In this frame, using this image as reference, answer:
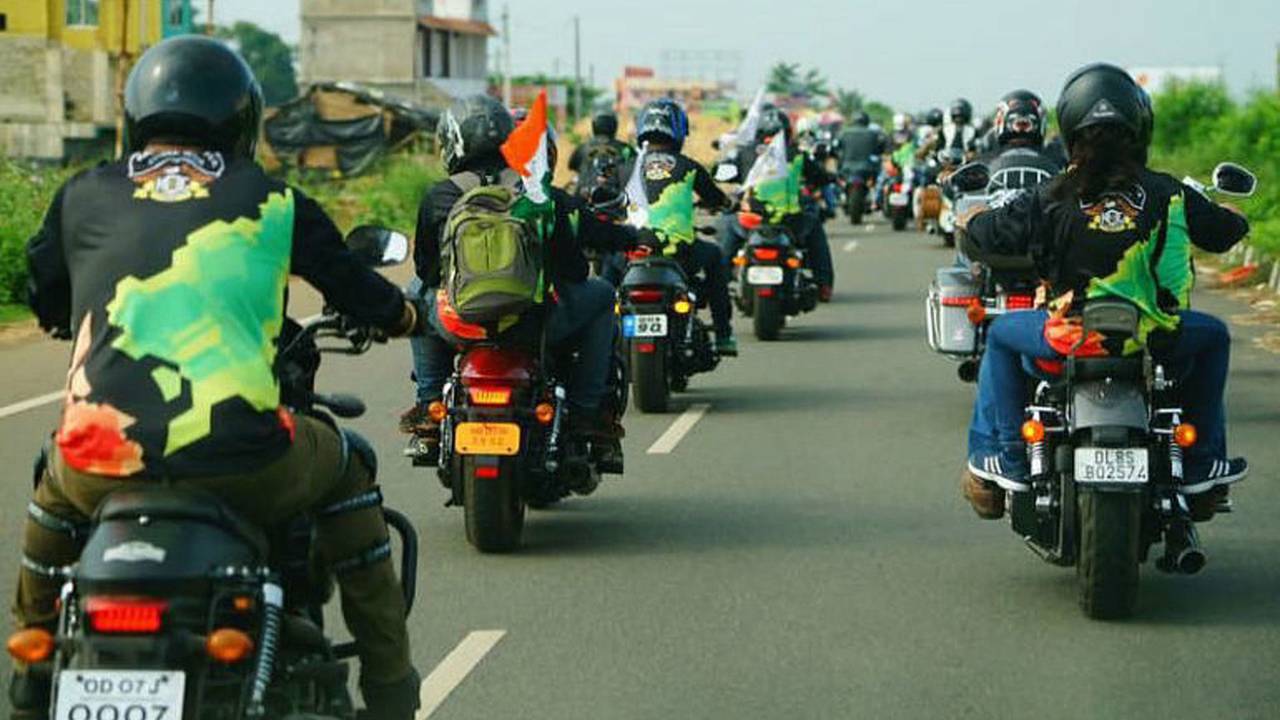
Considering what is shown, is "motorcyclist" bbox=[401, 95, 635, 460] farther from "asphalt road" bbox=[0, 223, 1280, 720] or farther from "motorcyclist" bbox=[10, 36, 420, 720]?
"motorcyclist" bbox=[10, 36, 420, 720]

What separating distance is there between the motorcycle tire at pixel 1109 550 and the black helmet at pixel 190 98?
3.64 m

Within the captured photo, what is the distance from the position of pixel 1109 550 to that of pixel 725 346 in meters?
7.90

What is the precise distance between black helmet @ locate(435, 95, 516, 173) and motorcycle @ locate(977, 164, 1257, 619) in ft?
8.65

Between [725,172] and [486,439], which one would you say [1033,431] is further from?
[725,172]

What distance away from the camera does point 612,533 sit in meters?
11.0

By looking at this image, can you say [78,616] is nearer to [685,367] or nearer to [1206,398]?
[1206,398]

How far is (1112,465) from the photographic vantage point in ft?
28.0

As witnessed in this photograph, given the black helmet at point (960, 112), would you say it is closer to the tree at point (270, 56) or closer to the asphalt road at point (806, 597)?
the asphalt road at point (806, 597)

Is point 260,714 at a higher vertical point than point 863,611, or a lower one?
higher

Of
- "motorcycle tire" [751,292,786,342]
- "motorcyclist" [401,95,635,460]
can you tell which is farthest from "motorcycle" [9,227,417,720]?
"motorcycle tire" [751,292,786,342]

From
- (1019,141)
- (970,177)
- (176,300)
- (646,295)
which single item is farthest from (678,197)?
(176,300)

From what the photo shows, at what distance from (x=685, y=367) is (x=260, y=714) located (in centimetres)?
1051

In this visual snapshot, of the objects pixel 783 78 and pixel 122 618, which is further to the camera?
pixel 783 78

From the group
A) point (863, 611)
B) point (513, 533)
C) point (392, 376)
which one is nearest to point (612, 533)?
point (513, 533)
